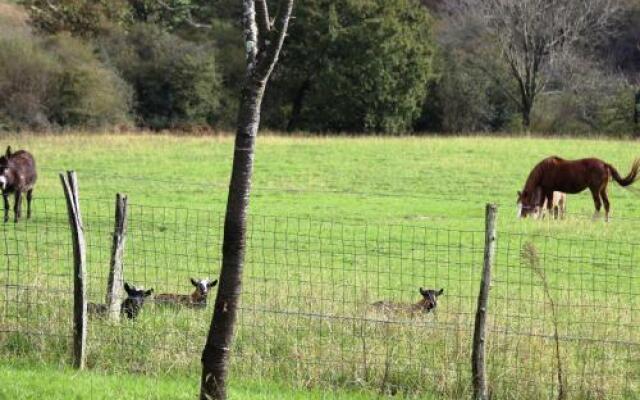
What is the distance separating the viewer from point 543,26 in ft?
221

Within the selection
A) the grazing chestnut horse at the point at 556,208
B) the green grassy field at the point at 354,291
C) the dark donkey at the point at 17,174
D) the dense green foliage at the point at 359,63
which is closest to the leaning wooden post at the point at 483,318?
the green grassy field at the point at 354,291

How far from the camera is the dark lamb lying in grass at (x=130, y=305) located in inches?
419

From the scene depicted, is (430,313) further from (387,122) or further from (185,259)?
(387,122)

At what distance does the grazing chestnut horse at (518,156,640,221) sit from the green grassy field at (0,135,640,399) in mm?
826

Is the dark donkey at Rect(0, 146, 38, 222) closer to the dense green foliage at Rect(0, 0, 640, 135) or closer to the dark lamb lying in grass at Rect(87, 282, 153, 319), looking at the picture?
the dark lamb lying in grass at Rect(87, 282, 153, 319)

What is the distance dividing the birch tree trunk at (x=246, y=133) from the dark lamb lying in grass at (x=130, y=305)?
345 cm

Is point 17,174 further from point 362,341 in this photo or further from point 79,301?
point 362,341

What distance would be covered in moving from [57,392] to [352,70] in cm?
5278

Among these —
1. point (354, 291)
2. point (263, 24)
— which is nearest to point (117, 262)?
point (354, 291)

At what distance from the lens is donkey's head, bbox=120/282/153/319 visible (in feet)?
A: 35.6

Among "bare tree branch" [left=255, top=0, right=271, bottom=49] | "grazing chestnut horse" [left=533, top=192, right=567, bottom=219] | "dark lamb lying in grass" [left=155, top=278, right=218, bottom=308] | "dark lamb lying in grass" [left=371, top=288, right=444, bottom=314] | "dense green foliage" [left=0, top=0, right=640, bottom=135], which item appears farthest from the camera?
"dense green foliage" [left=0, top=0, right=640, bottom=135]

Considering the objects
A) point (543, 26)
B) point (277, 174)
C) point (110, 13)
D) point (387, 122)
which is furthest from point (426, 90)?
point (277, 174)

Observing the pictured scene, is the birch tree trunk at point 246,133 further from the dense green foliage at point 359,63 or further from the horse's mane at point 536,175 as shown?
the dense green foliage at point 359,63

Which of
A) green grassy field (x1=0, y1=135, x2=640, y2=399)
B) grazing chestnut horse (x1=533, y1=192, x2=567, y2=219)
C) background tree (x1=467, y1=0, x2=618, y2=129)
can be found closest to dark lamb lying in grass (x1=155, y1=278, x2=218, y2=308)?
green grassy field (x1=0, y1=135, x2=640, y2=399)
